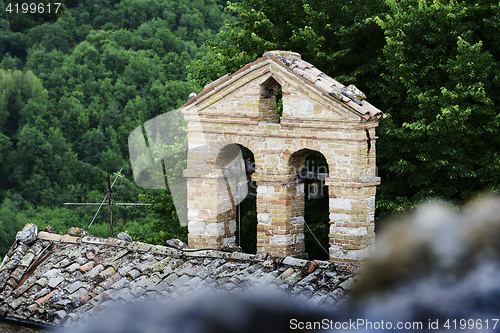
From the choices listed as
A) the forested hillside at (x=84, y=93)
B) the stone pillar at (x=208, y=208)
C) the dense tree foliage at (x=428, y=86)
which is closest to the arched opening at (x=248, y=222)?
the dense tree foliage at (x=428, y=86)

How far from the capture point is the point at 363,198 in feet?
39.7

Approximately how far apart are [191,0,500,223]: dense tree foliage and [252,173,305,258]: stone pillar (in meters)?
5.14

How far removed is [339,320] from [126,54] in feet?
154

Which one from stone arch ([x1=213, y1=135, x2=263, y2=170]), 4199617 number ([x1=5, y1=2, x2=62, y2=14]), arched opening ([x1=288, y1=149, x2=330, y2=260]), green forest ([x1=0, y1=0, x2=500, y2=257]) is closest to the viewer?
stone arch ([x1=213, y1=135, x2=263, y2=170])

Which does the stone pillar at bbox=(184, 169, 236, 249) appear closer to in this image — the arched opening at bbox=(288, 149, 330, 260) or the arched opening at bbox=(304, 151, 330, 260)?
the arched opening at bbox=(288, 149, 330, 260)

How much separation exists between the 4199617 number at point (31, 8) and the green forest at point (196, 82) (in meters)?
1.54

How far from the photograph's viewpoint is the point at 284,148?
1245 centimetres

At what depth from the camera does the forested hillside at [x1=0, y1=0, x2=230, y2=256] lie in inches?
2020

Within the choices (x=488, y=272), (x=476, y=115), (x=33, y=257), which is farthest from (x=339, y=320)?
(x=476, y=115)

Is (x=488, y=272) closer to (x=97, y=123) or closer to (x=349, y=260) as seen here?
(x=349, y=260)

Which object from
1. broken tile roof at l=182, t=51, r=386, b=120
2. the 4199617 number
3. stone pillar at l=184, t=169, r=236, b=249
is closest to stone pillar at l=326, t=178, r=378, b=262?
broken tile roof at l=182, t=51, r=386, b=120

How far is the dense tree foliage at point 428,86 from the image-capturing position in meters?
17.3

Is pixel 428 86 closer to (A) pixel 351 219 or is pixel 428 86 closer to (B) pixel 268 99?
(B) pixel 268 99

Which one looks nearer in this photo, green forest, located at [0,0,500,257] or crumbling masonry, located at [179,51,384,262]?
crumbling masonry, located at [179,51,384,262]
